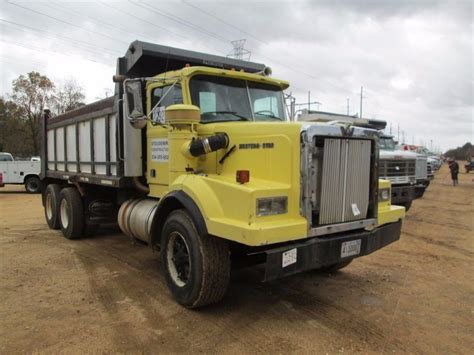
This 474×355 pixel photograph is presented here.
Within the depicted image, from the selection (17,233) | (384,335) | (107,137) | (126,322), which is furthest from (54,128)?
(384,335)

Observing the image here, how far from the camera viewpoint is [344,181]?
460cm

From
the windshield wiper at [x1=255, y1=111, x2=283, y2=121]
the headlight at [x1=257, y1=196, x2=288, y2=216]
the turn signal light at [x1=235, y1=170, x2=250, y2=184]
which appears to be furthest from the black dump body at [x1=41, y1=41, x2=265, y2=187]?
the headlight at [x1=257, y1=196, x2=288, y2=216]

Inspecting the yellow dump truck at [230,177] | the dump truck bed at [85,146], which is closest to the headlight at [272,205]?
the yellow dump truck at [230,177]

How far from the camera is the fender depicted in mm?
4453

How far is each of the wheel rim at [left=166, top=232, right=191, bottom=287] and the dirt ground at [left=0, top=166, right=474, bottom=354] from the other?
1.00ft

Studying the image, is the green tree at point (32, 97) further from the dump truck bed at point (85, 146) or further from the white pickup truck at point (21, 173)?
the dump truck bed at point (85, 146)

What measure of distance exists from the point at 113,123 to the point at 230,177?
3.06 meters

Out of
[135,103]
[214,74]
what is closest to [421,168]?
[214,74]

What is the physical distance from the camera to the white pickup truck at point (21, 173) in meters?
20.6

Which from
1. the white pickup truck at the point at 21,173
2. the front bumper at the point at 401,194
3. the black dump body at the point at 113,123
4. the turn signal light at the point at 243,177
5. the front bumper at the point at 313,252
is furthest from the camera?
the white pickup truck at the point at 21,173

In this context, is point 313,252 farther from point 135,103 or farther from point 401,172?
point 401,172

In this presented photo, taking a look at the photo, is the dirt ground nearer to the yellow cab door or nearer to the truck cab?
the yellow cab door

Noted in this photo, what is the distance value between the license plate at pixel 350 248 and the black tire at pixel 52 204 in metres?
7.01

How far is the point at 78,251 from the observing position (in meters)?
7.66
